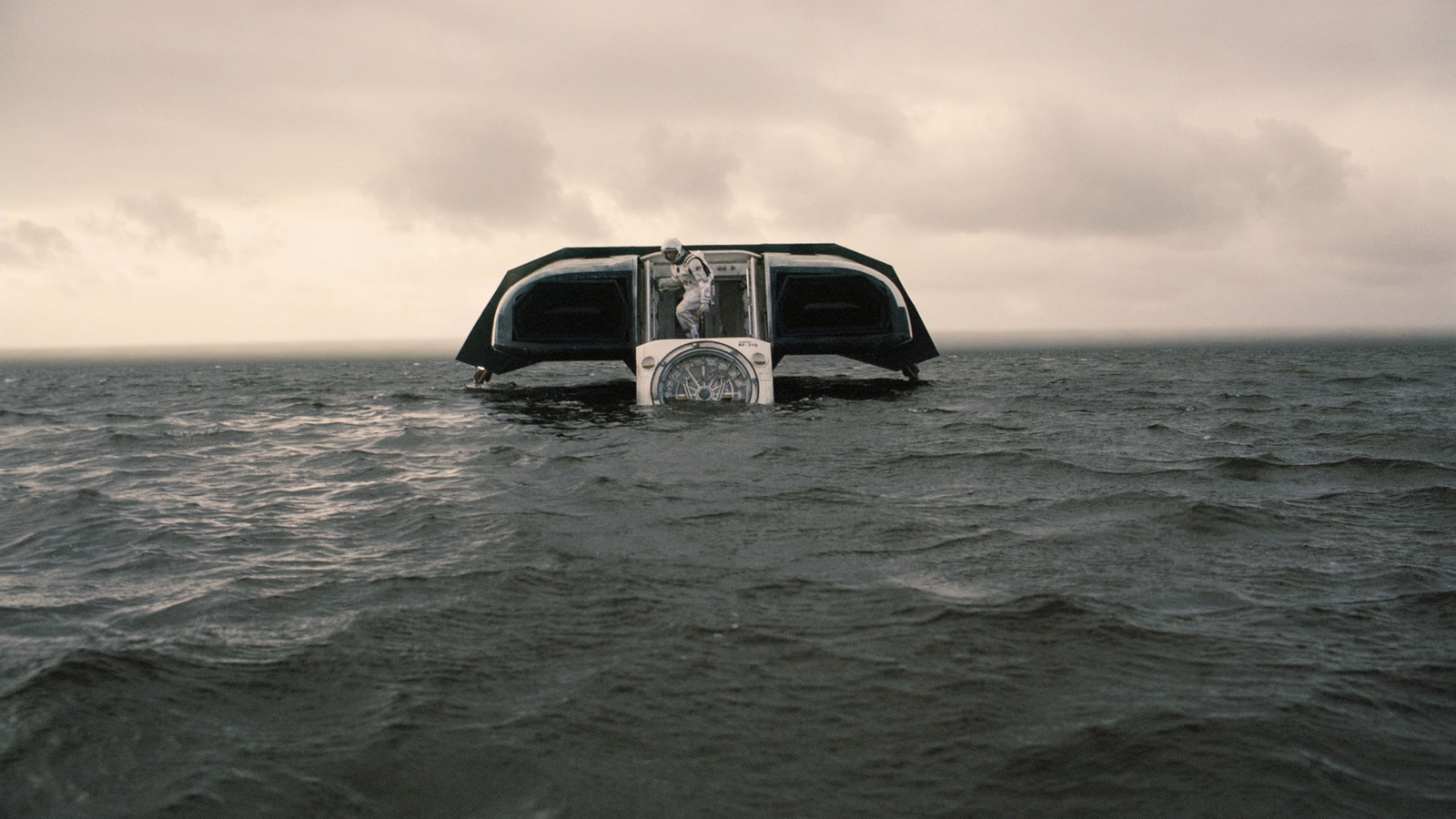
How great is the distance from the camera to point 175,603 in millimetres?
4414

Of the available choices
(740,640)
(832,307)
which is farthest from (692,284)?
(740,640)

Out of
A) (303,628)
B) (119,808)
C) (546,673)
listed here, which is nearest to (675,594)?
(546,673)

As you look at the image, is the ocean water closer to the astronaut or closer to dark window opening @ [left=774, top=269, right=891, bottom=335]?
the astronaut

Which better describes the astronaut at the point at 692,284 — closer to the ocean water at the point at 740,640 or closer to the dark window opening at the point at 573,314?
the dark window opening at the point at 573,314

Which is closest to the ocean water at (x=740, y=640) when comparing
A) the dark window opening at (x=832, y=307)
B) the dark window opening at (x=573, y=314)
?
the dark window opening at (x=573, y=314)

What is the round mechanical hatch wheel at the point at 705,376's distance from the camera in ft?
45.6

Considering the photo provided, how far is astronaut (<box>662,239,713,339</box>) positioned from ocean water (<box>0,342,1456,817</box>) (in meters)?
6.77

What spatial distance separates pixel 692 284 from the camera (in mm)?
Result: 15336

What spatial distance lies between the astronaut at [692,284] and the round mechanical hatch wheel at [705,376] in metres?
1.27

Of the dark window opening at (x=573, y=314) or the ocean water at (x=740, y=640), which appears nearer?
the ocean water at (x=740, y=640)

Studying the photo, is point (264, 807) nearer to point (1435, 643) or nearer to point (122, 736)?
point (122, 736)

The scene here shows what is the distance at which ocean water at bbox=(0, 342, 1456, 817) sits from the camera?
8.51 feet

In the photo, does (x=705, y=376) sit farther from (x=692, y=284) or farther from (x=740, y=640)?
(x=740, y=640)

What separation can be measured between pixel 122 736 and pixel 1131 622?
13.0 feet
